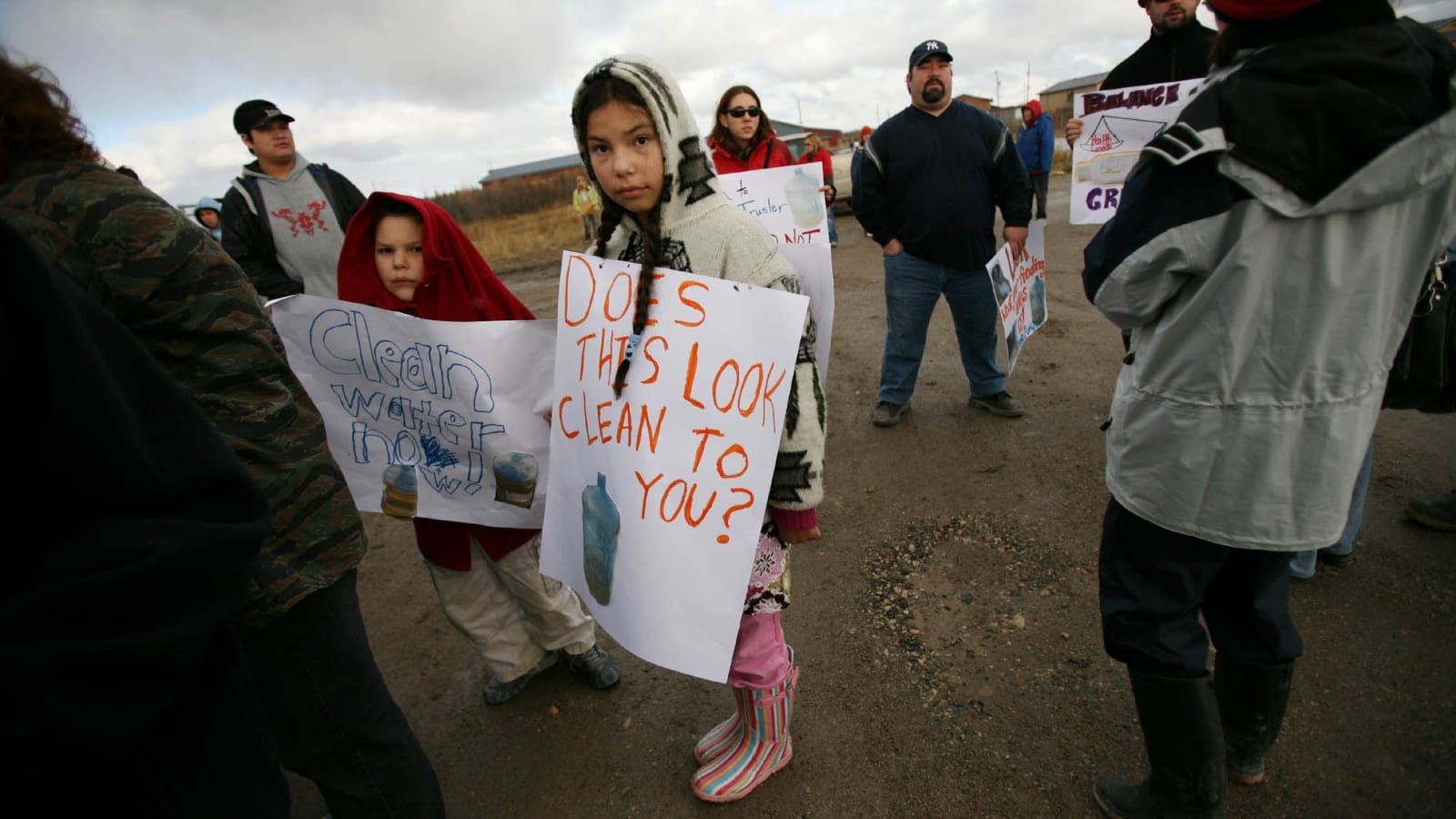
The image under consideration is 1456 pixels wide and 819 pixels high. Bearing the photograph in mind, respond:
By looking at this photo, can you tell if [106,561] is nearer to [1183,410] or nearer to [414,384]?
[414,384]

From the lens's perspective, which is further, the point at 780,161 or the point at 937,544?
the point at 780,161

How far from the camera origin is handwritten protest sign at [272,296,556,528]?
194 centimetres

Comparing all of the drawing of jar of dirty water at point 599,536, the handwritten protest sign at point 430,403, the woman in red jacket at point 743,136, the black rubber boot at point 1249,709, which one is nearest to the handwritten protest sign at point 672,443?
the drawing of jar of dirty water at point 599,536

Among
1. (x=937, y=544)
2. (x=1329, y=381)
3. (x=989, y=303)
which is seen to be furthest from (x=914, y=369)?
(x=1329, y=381)

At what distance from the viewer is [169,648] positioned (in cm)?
81

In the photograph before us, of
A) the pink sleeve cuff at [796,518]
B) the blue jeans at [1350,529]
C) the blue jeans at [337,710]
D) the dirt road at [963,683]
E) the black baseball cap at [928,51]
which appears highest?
the black baseball cap at [928,51]

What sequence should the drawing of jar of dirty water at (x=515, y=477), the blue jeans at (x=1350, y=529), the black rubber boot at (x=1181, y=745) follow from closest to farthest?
the black rubber boot at (x=1181, y=745), the drawing of jar of dirty water at (x=515, y=477), the blue jeans at (x=1350, y=529)

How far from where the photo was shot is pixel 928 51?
143 inches

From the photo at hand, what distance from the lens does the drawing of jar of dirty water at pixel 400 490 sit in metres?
2.10

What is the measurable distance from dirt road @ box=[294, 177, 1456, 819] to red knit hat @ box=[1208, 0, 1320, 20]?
1.81 metres

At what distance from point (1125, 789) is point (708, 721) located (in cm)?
118

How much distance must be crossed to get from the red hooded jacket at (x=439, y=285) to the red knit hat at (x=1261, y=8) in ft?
5.39

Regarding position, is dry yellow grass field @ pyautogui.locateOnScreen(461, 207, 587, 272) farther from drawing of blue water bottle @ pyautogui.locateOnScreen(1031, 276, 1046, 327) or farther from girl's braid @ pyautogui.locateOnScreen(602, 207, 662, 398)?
girl's braid @ pyautogui.locateOnScreen(602, 207, 662, 398)

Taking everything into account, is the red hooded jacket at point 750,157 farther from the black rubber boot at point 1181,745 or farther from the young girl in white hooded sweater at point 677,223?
the black rubber boot at point 1181,745
